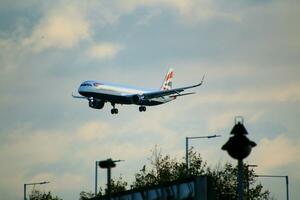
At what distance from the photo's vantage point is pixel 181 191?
41.6 metres

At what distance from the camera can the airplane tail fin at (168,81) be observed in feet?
555

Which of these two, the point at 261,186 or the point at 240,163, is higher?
the point at 261,186

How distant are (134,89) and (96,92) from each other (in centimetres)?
926

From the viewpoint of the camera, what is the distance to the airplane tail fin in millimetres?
169125

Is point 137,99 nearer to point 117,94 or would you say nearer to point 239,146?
point 117,94

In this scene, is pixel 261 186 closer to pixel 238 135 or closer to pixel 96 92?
pixel 96 92

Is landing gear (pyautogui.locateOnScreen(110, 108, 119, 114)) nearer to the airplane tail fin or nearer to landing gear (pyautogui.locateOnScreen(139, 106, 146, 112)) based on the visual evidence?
landing gear (pyautogui.locateOnScreen(139, 106, 146, 112))

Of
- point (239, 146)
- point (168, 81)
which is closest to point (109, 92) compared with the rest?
point (168, 81)

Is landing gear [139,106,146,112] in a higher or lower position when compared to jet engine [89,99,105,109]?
higher

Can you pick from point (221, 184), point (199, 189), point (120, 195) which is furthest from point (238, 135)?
point (221, 184)

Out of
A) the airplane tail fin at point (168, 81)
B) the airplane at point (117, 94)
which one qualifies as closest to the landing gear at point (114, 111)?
the airplane at point (117, 94)

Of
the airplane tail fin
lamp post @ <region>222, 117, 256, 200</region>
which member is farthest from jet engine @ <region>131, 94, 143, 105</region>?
lamp post @ <region>222, 117, 256, 200</region>

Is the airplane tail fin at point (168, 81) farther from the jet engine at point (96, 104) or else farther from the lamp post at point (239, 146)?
the lamp post at point (239, 146)

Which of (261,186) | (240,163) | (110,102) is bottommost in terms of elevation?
(240,163)
